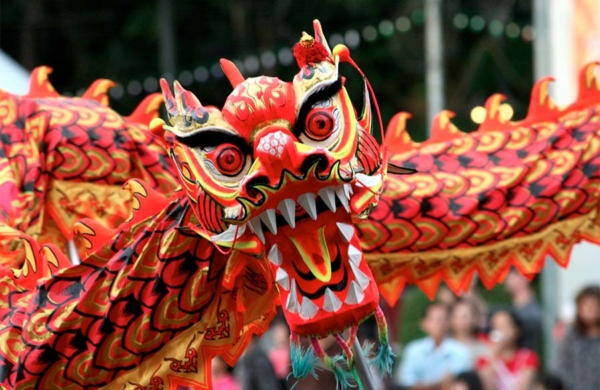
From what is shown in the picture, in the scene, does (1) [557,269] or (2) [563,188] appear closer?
(2) [563,188]

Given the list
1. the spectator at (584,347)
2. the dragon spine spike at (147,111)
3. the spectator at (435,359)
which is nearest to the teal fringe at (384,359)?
the dragon spine spike at (147,111)

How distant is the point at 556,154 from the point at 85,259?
1401 millimetres

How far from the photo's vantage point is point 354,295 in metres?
3.01

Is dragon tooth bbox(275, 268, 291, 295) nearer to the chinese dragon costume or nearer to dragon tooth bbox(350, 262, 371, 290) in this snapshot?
the chinese dragon costume

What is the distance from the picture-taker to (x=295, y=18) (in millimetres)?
13203

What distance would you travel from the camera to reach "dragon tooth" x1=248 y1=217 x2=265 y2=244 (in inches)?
118

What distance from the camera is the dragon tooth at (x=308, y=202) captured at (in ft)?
9.69

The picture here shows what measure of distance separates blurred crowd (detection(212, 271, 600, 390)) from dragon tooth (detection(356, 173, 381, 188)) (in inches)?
126

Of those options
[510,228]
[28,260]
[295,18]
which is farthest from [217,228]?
[295,18]

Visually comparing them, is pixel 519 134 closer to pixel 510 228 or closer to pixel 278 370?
pixel 510 228

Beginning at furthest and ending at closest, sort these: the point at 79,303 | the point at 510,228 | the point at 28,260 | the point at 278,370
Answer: the point at 278,370 → the point at 510,228 → the point at 28,260 → the point at 79,303

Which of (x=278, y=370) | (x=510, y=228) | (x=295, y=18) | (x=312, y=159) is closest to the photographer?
(x=312, y=159)

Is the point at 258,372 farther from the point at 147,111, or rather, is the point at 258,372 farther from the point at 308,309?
the point at 308,309

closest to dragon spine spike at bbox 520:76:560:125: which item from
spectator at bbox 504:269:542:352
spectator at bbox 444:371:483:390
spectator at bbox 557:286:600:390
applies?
spectator at bbox 557:286:600:390
